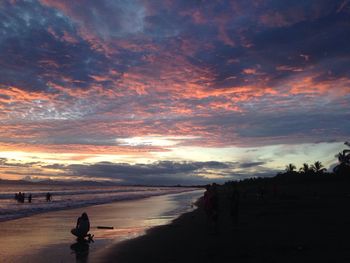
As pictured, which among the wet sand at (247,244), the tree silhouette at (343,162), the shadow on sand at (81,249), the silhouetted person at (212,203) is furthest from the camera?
the tree silhouette at (343,162)

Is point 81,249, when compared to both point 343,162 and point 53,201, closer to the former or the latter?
point 53,201

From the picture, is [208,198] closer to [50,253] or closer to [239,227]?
[239,227]

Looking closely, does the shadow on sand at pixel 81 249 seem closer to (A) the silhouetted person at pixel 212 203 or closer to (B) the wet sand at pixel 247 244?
(B) the wet sand at pixel 247 244

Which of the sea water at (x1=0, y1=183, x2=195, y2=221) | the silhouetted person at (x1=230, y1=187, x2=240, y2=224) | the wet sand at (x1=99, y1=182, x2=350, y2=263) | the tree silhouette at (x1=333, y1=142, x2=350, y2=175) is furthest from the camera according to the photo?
the tree silhouette at (x1=333, y1=142, x2=350, y2=175)

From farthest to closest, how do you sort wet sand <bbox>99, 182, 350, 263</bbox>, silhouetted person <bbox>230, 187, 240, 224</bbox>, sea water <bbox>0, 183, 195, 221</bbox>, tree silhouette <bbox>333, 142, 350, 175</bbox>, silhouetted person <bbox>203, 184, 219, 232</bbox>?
tree silhouette <bbox>333, 142, 350, 175</bbox>, sea water <bbox>0, 183, 195, 221</bbox>, silhouetted person <bbox>230, 187, 240, 224</bbox>, silhouetted person <bbox>203, 184, 219, 232</bbox>, wet sand <bbox>99, 182, 350, 263</bbox>

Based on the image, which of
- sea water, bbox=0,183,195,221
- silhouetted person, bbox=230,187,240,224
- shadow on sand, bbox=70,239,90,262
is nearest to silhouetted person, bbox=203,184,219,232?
silhouetted person, bbox=230,187,240,224

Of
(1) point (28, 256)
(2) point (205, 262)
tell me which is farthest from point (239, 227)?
(1) point (28, 256)

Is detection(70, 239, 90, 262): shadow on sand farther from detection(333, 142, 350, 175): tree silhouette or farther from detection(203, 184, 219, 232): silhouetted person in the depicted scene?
detection(333, 142, 350, 175): tree silhouette

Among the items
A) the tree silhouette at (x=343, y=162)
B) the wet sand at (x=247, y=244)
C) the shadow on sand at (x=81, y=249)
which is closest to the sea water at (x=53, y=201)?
the shadow on sand at (x=81, y=249)

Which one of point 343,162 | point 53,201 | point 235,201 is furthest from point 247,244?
point 343,162

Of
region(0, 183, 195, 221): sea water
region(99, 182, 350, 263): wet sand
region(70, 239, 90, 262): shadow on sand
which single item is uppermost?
region(0, 183, 195, 221): sea water

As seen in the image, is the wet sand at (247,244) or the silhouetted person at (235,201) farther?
the silhouetted person at (235,201)

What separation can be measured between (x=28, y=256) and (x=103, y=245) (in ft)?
11.1

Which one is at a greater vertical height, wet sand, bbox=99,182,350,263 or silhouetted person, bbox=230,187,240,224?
silhouetted person, bbox=230,187,240,224
